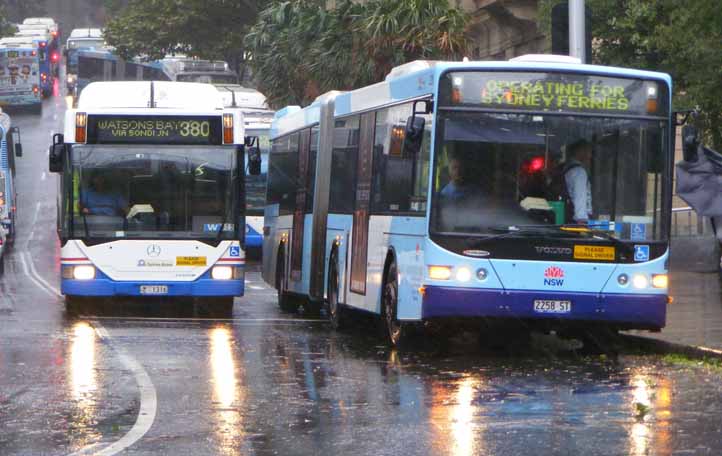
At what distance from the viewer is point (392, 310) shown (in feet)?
51.1

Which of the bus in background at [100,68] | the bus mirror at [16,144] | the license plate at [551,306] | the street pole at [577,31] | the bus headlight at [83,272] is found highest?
the bus in background at [100,68]

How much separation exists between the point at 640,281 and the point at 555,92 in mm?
1878

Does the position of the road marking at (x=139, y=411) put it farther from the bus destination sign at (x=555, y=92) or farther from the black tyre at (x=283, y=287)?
the black tyre at (x=283, y=287)

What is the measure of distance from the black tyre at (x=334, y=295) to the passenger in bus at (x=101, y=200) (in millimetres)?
2977

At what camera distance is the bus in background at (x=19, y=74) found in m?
76.9

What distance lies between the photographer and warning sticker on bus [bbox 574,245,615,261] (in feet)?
47.0

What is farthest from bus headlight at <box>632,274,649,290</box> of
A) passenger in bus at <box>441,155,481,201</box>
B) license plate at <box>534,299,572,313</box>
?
passenger in bus at <box>441,155,481,201</box>

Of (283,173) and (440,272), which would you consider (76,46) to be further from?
(440,272)

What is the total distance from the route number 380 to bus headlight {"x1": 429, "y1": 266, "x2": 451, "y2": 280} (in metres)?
6.83

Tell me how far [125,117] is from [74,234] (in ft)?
5.44

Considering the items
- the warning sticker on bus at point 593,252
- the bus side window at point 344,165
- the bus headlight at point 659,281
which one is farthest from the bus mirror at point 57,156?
the bus headlight at point 659,281

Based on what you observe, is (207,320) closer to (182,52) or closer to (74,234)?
(74,234)

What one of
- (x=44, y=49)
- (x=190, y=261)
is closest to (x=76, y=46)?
(x=44, y=49)

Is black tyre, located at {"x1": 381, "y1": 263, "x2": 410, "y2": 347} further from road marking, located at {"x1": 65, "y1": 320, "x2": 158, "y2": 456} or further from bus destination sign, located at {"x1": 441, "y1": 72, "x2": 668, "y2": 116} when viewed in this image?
road marking, located at {"x1": 65, "y1": 320, "x2": 158, "y2": 456}
